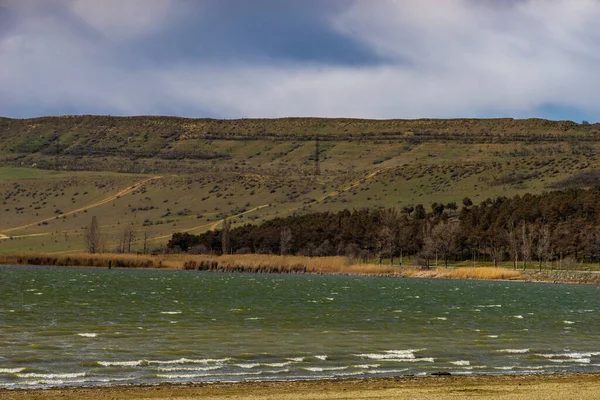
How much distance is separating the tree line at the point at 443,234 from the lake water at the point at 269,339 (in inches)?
3054

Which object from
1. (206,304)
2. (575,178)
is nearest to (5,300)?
(206,304)

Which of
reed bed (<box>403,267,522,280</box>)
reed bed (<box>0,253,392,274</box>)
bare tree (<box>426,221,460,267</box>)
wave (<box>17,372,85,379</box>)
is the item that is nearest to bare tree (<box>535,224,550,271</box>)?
reed bed (<box>403,267,522,280</box>)

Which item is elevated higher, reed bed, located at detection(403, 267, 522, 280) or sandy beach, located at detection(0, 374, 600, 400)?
reed bed, located at detection(403, 267, 522, 280)

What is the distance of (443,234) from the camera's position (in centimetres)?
13475

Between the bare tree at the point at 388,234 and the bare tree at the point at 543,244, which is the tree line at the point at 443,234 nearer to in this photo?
the bare tree at the point at 388,234

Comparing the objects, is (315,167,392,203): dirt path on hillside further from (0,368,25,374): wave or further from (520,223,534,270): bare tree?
(0,368,25,374): wave

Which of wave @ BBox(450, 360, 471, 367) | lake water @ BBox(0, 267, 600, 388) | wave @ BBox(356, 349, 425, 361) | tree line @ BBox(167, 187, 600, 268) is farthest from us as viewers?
tree line @ BBox(167, 187, 600, 268)

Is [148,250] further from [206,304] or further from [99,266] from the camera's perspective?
[206,304]

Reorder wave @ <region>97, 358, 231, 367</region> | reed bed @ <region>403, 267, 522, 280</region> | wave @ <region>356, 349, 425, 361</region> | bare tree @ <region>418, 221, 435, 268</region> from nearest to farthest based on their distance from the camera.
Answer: wave @ <region>97, 358, 231, 367</region> < wave @ <region>356, 349, 425, 361</region> < reed bed @ <region>403, 267, 522, 280</region> < bare tree @ <region>418, 221, 435, 268</region>

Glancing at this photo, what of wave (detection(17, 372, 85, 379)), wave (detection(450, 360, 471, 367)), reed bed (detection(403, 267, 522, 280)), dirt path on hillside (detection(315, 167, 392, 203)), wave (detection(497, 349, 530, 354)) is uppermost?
dirt path on hillside (detection(315, 167, 392, 203))

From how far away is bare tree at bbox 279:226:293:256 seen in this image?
5728 inches

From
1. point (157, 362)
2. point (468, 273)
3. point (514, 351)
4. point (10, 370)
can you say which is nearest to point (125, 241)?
point (468, 273)

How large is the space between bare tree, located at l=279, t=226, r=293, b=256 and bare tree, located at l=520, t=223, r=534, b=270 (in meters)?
39.3

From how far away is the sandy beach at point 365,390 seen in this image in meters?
20.0
